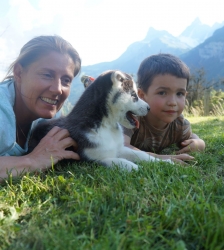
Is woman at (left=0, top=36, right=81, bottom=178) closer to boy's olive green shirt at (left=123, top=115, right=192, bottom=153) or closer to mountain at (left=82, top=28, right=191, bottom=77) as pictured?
boy's olive green shirt at (left=123, top=115, right=192, bottom=153)

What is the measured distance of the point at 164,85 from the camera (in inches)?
133

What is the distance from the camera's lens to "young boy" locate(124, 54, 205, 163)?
339 cm

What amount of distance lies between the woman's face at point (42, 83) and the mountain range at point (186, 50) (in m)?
29.0

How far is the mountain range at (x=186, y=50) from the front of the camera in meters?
79.4

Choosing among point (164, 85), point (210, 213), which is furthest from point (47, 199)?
point (164, 85)

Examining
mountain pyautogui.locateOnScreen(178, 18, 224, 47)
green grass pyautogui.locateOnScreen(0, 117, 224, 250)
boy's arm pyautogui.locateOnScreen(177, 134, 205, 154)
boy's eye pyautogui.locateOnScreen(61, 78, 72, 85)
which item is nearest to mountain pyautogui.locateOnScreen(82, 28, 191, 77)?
mountain pyautogui.locateOnScreen(178, 18, 224, 47)

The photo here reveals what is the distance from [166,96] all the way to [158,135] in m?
0.59

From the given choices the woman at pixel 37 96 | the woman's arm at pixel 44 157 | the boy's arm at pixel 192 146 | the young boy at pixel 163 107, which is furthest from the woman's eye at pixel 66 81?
the boy's arm at pixel 192 146

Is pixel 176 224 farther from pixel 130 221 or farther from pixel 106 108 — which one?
pixel 106 108

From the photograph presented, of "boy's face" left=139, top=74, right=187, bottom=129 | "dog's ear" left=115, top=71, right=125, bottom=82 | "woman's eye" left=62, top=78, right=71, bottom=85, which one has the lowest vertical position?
"boy's face" left=139, top=74, right=187, bottom=129

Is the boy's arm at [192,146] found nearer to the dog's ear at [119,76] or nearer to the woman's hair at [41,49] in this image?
the dog's ear at [119,76]

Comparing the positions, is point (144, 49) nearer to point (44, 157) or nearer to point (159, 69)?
point (159, 69)

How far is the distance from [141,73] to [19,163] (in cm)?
222

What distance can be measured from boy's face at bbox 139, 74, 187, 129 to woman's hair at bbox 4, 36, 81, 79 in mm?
1097
